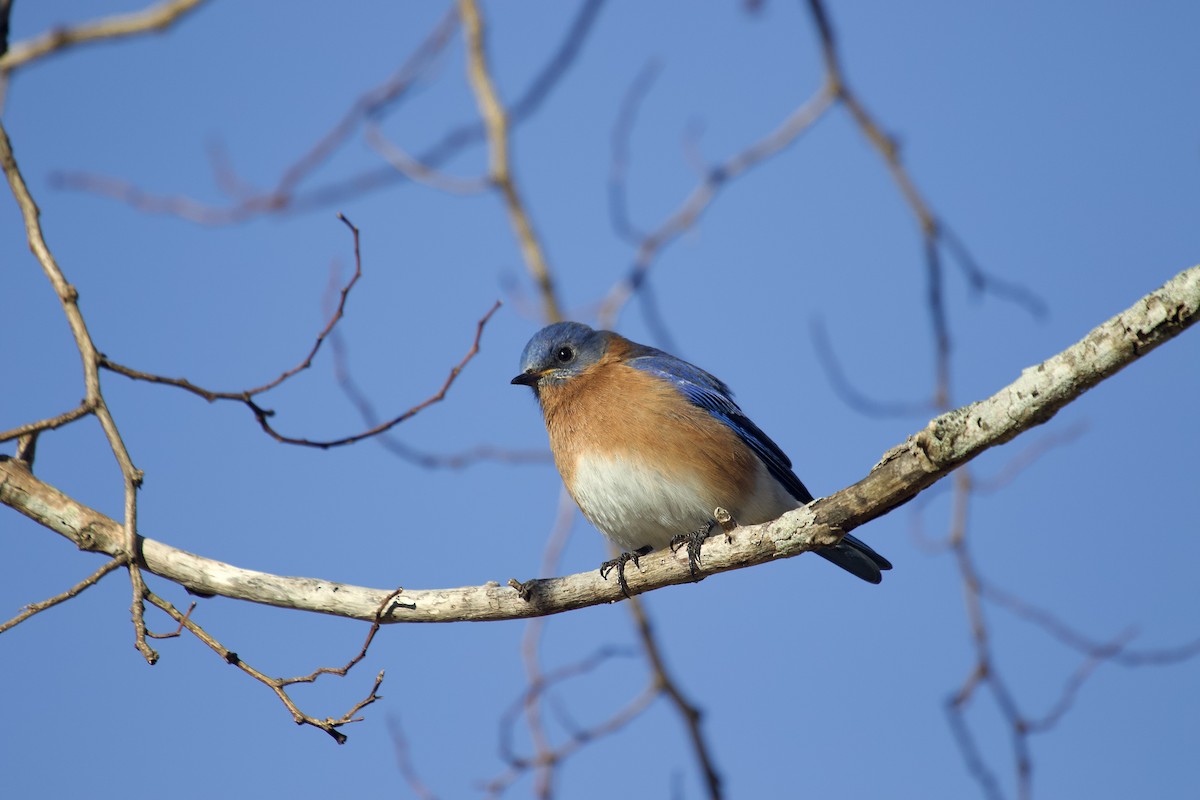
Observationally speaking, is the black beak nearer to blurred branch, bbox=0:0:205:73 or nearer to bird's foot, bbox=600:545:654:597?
bird's foot, bbox=600:545:654:597

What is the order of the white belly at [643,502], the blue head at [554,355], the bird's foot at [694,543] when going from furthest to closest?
the blue head at [554,355] → the white belly at [643,502] → the bird's foot at [694,543]

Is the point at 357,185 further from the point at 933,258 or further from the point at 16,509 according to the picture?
the point at 933,258

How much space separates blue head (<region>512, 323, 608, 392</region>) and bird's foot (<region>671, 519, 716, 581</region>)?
4.79 ft

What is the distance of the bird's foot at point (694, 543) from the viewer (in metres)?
4.71

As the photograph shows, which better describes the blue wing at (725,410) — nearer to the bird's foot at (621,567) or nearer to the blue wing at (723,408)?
the blue wing at (723,408)

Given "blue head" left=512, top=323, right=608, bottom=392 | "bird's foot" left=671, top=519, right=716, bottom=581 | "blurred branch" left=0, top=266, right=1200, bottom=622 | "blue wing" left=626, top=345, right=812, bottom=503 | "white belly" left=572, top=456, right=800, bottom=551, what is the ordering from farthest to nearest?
"blue head" left=512, top=323, right=608, bottom=392
"blue wing" left=626, top=345, right=812, bottom=503
"white belly" left=572, top=456, right=800, bottom=551
"bird's foot" left=671, top=519, right=716, bottom=581
"blurred branch" left=0, top=266, right=1200, bottom=622

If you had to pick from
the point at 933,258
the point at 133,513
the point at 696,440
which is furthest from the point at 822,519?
the point at 133,513

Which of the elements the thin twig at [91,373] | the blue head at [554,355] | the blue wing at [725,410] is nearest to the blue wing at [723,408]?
the blue wing at [725,410]

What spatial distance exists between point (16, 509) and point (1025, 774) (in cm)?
495

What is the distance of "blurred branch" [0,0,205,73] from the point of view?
3.76 meters

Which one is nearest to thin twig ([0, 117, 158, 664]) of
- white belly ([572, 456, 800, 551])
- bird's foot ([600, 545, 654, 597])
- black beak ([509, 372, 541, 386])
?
bird's foot ([600, 545, 654, 597])

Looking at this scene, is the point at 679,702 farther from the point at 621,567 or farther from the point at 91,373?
the point at 91,373

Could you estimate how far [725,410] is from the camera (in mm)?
6430

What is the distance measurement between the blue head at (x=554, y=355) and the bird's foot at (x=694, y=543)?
1460mm
